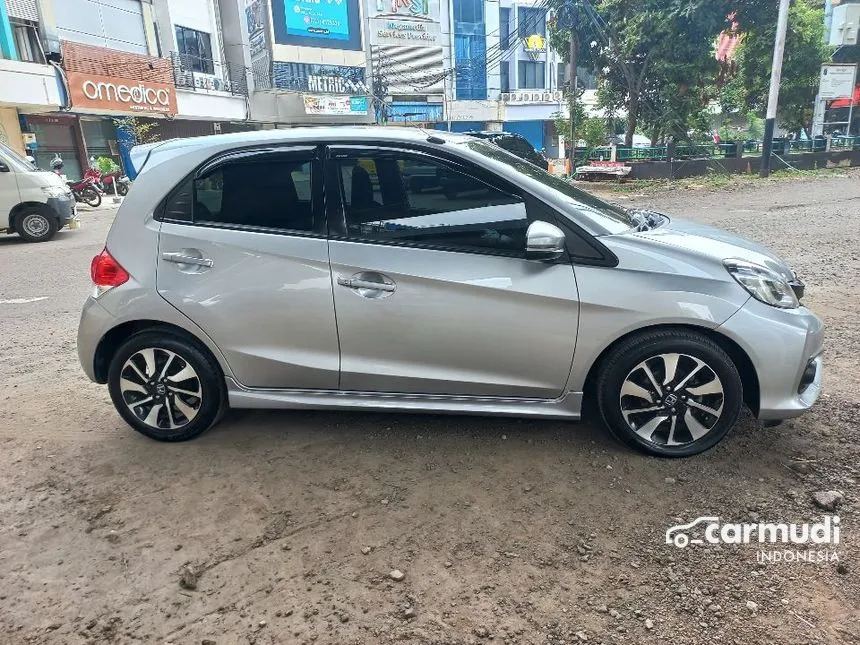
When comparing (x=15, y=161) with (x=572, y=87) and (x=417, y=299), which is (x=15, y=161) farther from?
(x=572, y=87)

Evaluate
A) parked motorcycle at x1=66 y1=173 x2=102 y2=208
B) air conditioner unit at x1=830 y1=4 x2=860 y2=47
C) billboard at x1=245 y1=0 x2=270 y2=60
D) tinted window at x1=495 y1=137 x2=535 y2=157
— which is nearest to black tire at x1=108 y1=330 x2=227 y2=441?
tinted window at x1=495 y1=137 x2=535 y2=157

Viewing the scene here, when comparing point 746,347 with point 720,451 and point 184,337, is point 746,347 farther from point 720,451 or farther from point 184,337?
point 184,337

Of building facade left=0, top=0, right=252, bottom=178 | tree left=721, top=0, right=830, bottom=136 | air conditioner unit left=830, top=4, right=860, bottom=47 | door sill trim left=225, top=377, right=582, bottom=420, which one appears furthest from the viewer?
air conditioner unit left=830, top=4, right=860, bottom=47

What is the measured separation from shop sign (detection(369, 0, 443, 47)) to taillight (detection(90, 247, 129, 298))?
3960cm

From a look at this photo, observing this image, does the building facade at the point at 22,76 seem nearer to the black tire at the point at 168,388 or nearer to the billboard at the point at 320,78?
the billboard at the point at 320,78

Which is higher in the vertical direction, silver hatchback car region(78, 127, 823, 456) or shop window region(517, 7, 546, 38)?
shop window region(517, 7, 546, 38)

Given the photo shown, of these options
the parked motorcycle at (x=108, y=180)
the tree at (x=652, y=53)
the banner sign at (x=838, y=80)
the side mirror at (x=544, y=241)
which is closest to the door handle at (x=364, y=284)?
the side mirror at (x=544, y=241)

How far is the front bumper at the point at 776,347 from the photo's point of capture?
306 centimetres

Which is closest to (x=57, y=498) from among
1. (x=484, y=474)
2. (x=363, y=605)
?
(x=363, y=605)

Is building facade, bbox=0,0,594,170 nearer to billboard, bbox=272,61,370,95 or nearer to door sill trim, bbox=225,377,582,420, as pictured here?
billboard, bbox=272,61,370,95

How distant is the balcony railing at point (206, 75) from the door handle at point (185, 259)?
28.2 meters

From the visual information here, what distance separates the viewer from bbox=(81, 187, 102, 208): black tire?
1945 centimetres

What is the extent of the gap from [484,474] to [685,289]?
1.36m

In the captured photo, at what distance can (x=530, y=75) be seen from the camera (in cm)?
4638
